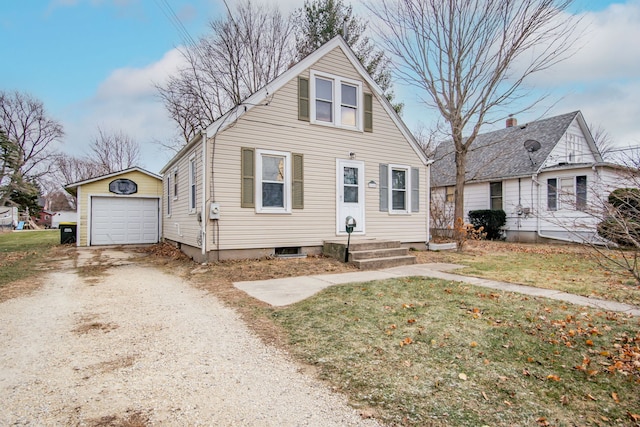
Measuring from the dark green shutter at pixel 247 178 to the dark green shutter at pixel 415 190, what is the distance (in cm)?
568

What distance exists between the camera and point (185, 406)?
244cm

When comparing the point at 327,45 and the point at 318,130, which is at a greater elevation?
the point at 327,45

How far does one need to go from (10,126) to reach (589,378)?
4292cm

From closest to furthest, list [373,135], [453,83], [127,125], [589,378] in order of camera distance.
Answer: [589,378]
[373,135]
[453,83]
[127,125]

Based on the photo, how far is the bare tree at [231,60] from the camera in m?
20.4

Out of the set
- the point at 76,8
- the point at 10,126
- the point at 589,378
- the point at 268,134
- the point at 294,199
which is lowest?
the point at 589,378

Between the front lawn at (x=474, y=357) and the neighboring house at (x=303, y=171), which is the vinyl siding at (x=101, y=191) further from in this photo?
the front lawn at (x=474, y=357)

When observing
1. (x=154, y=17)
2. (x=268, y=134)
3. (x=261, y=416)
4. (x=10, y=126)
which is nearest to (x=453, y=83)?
(x=268, y=134)

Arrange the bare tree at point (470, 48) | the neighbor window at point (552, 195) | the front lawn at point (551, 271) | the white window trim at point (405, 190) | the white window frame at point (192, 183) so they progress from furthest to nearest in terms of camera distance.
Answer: the neighbor window at point (552, 195), the bare tree at point (470, 48), the white window trim at point (405, 190), the white window frame at point (192, 183), the front lawn at point (551, 271)

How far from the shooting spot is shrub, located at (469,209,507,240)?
16.9 metres

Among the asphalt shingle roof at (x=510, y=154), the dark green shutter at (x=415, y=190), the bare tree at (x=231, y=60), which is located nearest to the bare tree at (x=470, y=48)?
the asphalt shingle roof at (x=510, y=154)

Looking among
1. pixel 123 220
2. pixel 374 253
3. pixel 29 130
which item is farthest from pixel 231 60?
pixel 29 130

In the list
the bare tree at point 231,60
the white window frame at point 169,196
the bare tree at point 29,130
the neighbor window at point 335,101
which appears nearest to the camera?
the neighbor window at point 335,101

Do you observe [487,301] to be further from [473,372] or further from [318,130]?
[318,130]
